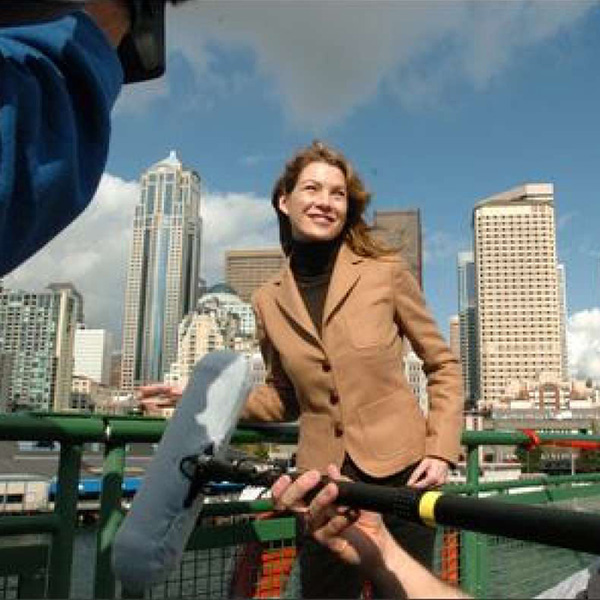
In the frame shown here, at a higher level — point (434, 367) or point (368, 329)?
point (368, 329)

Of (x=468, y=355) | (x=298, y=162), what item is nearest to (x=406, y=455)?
(x=298, y=162)

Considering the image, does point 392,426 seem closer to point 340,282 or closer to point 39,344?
point 340,282

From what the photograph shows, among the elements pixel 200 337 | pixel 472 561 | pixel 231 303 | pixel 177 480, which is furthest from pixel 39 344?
pixel 177 480

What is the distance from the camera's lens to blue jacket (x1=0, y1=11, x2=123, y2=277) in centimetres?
89

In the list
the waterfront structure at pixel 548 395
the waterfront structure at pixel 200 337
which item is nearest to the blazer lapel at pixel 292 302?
the waterfront structure at pixel 548 395

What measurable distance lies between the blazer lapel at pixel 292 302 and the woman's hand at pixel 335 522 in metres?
1.13

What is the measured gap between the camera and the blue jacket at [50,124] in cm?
89

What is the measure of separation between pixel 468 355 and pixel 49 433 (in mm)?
194142

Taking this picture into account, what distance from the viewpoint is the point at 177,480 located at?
167cm

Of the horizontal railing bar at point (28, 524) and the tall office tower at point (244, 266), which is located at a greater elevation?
the tall office tower at point (244, 266)

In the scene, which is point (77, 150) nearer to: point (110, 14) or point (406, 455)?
point (110, 14)

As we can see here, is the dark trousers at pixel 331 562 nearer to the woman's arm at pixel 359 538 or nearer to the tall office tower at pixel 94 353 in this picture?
the woman's arm at pixel 359 538

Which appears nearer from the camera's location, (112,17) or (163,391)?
(112,17)

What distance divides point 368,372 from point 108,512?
86cm
